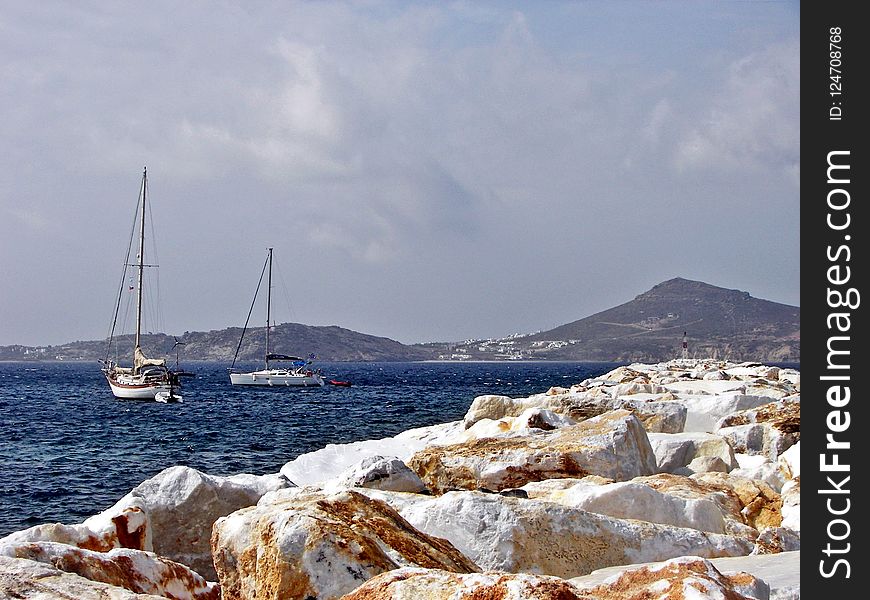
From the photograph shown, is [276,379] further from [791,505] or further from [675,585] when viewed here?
[675,585]

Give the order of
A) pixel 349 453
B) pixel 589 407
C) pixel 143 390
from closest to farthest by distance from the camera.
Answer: pixel 349 453, pixel 589 407, pixel 143 390

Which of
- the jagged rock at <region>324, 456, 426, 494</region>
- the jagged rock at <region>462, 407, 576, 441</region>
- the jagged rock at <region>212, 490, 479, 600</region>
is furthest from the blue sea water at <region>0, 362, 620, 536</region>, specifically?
the jagged rock at <region>212, 490, 479, 600</region>

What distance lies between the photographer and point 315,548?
5484 mm

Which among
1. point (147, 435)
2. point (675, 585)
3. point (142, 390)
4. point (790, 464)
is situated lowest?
point (147, 435)

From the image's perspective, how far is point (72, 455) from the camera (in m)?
28.7

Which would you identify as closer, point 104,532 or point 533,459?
point 104,532

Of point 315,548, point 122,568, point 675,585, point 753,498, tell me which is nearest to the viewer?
point 675,585

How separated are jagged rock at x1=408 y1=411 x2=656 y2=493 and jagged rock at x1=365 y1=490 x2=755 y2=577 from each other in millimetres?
4602

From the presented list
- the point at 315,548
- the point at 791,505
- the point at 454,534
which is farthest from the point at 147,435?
the point at 315,548

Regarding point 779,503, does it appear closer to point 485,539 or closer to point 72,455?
point 485,539

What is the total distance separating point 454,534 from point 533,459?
5.68m

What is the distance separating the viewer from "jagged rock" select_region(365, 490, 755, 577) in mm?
7523

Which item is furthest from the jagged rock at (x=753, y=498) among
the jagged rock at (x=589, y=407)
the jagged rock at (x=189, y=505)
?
the jagged rock at (x=589, y=407)

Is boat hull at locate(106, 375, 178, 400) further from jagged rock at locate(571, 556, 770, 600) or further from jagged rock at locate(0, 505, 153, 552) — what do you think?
jagged rock at locate(571, 556, 770, 600)
